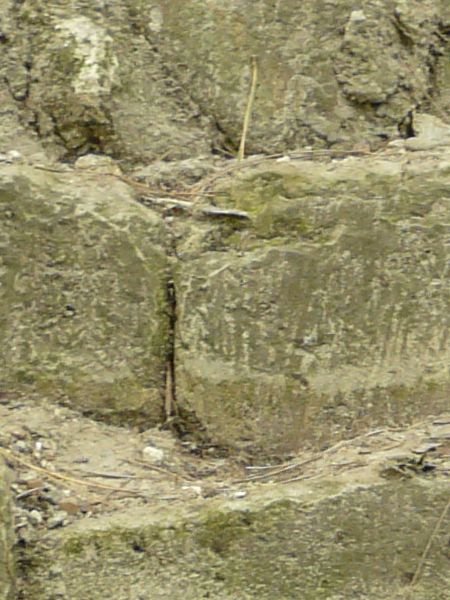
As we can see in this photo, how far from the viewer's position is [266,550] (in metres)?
1.72

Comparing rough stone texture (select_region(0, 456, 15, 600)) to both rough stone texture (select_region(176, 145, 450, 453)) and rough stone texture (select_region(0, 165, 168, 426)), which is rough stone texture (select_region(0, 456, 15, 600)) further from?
rough stone texture (select_region(176, 145, 450, 453))

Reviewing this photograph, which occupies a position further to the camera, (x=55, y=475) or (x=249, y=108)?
(x=249, y=108)

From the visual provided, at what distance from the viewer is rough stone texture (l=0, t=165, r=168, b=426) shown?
1.81m

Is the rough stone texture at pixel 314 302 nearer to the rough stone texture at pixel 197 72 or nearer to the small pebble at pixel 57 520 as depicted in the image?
the rough stone texture at pixel 197 72

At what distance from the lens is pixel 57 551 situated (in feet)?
5.52

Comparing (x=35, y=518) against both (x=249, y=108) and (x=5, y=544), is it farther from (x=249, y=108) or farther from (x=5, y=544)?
(x=249, y=108)

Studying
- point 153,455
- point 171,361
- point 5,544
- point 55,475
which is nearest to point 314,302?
point 171,361

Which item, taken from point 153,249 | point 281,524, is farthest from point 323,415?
point 153,249

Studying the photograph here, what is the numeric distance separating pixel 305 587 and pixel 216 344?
412mm

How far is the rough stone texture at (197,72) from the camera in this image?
1907 mm

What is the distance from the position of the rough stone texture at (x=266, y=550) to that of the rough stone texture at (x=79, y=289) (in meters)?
0.26

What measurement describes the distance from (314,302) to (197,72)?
46 centimetres

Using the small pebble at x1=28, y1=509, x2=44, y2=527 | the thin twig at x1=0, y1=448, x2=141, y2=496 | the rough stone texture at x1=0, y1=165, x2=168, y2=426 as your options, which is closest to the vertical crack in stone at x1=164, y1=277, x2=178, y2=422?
the rough stone texture at x1=0, y1=165, x2=168, y2=426

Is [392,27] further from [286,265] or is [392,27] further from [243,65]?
[286,265]
